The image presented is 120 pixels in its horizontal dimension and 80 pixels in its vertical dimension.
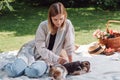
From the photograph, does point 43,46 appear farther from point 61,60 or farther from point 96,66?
point 96,66

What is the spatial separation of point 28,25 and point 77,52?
3050mm

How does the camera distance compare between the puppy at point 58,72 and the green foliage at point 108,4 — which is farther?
the green foliage at point 108,4

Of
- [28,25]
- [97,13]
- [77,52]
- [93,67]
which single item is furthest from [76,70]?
[97,13]

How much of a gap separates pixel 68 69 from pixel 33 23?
4365 mm

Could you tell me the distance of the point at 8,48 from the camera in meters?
5.98

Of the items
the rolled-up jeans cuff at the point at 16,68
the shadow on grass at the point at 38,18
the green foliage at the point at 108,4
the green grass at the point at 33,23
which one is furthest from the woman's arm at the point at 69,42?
the green foliage at the point at 108,4

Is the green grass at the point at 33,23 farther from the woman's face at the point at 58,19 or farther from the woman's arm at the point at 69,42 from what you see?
the woman's face at the point at 58,19

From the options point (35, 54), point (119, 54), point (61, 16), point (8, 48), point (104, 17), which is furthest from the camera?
point (104, 17)

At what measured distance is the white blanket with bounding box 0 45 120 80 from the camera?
4.10 m

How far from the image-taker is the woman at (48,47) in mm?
4000

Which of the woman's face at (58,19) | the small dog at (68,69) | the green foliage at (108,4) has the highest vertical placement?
the woman's face at (58,19)

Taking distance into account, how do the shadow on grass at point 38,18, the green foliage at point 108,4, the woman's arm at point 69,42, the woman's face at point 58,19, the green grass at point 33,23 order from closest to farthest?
the woman's face at point 58,19 → the woman's arm at point 69,42 → the green grass at point 33,23 → the shadow on grass at point 38,18 → the green foliage at point 108,4

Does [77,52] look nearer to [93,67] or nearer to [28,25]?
[93,67]

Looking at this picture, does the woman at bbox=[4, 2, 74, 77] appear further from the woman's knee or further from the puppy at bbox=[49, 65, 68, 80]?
the puppy at bbox=[49, 65, 68, 80]
